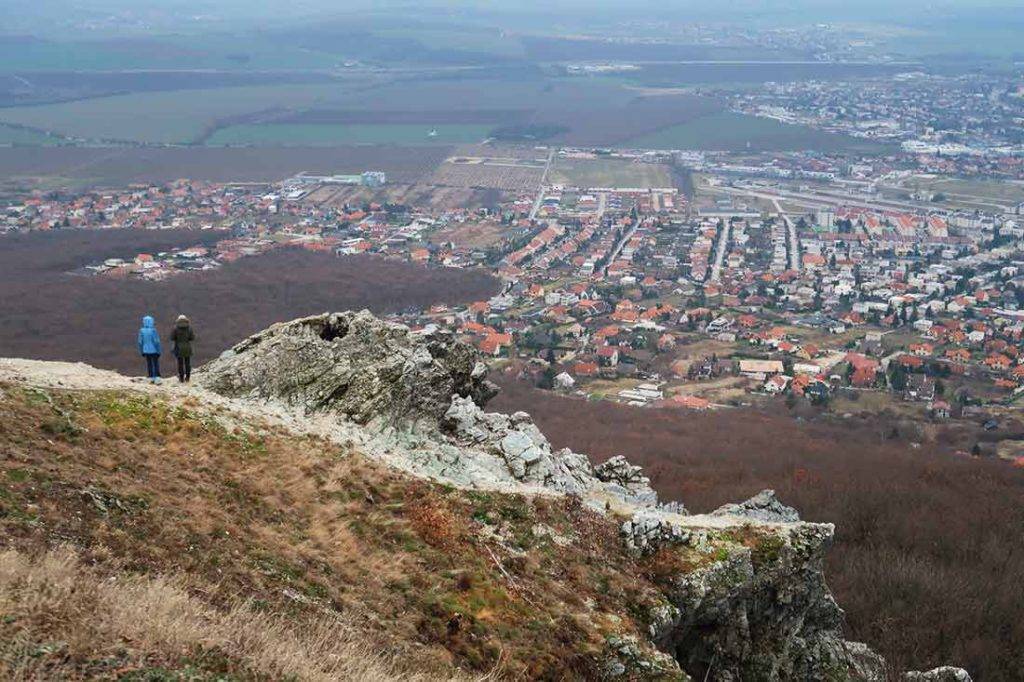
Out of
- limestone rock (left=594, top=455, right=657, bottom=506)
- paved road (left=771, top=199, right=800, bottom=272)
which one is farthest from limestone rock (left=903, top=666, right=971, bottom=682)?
paved road (left=771, top=199, right=800, bottom=272)

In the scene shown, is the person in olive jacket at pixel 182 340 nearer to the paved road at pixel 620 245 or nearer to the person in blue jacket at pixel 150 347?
the person in blue jacket at pixel 150 347

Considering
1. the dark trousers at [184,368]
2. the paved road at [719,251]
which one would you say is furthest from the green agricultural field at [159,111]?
the dark trousers at [184,368]

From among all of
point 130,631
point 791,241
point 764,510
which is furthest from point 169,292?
point 791,241

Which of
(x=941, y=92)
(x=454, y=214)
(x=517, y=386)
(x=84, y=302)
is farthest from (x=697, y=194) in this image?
(x=941, y=92)

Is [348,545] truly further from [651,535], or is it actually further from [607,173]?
[607,173]

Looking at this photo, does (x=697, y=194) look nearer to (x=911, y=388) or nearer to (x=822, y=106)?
(x=911, y=388)

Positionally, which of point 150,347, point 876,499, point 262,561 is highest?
point 150,347
